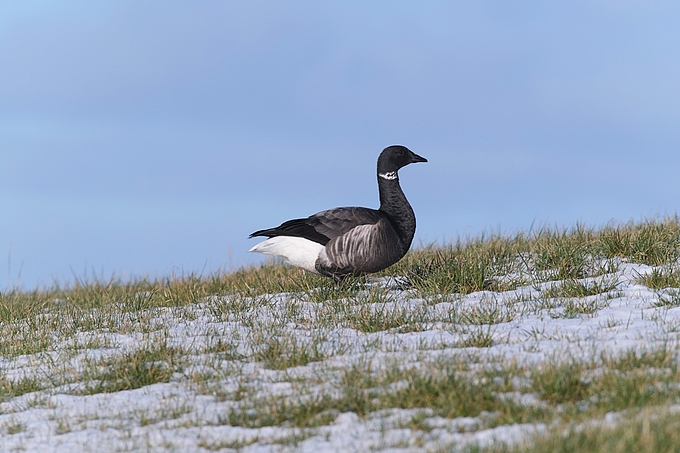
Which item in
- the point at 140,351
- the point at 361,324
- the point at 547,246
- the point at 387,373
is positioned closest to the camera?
the point at 387,373

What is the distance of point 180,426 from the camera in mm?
5812

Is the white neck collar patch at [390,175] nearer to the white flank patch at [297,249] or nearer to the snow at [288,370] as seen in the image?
Answer: the white flank patch at [297,249]

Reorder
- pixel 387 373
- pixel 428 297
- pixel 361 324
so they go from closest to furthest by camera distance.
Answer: pixel 387 373 → pixel 361 324 → pixel 428 297

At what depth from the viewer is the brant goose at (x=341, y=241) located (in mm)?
11047

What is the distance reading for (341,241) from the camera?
11023 mm

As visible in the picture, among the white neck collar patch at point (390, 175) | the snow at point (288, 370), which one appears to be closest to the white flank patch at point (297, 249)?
the snow at point (288, 370)

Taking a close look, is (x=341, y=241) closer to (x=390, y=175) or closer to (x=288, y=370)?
(x=390, y=175)

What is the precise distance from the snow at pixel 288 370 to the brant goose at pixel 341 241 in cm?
85

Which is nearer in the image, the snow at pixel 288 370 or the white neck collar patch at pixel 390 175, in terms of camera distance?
the snow at pixel 288 370

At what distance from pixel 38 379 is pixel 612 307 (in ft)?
22.3

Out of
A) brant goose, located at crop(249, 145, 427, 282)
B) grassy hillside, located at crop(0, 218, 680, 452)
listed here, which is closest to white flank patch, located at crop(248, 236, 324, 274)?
brant goose, located at crop(249, 145, 427, 282)

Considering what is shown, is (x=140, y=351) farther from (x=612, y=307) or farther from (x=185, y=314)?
(x=612, y=307)

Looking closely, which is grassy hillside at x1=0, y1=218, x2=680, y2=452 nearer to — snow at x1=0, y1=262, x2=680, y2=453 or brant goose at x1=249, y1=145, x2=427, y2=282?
snow at x1=0, y1=262, x2=680, y2=453

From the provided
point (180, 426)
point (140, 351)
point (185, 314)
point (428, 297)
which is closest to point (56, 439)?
point (180, 426)
